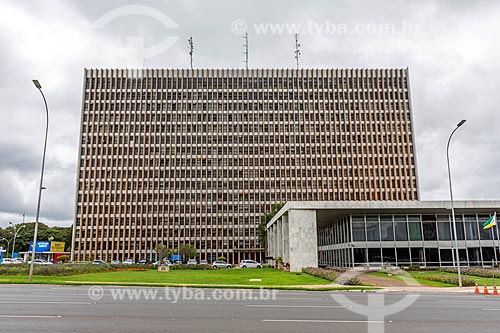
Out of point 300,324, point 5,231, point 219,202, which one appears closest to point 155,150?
point 219,202

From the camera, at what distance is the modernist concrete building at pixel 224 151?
93.9 metres

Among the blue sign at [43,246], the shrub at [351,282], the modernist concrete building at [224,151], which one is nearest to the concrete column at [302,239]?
the shrub at [351,282]

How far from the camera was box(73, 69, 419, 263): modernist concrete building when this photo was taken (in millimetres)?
93938

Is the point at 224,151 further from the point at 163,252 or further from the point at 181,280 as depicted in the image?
the point at 181,280

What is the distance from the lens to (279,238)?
5509cm

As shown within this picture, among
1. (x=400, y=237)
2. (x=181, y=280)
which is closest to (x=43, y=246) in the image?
(x=181, y=280)

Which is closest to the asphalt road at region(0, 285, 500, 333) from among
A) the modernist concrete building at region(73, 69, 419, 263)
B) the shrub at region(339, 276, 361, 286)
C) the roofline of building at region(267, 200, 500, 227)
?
the shrub at region(339, 276, 361, 286)

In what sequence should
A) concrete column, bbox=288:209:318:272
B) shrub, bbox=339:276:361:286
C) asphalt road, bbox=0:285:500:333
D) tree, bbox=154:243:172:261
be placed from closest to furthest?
asphalt road, bbox=0:285:500:333, shrub, bbox=339:276:361:286, concrete column, bbox=288:209:318:272, tree, bbox=154:243:172:261

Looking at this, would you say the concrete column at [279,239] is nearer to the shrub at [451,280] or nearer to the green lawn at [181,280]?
the green lawn at [181,280]

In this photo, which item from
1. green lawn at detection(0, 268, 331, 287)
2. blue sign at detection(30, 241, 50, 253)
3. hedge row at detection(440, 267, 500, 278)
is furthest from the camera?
blue sign at detection(30, 241, 50, 253)

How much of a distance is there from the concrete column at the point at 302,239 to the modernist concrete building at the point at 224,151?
5183 cm

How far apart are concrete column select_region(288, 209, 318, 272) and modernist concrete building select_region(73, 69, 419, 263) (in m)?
51.8

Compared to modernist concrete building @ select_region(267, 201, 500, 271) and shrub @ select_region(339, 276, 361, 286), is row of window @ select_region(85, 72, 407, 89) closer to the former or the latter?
modernist concrete building @ select_region(267, 201, 500, 271)

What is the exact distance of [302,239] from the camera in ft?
136
